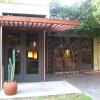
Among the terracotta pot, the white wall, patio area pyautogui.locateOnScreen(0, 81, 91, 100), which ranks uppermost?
the white wall

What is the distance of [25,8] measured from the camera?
11641 millimetres

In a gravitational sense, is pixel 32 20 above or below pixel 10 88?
above

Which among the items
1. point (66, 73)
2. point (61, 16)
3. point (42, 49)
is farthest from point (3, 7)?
point (66, 73)

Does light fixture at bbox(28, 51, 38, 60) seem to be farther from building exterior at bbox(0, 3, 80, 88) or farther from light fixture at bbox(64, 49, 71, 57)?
light fixture at bbox(64, 49, 71, 57)

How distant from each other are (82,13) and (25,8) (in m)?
3.52

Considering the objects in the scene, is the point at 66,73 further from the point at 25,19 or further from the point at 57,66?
the point at 25,19

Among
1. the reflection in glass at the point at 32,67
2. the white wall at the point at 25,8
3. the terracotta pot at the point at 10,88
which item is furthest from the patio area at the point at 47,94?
the white wall at the point at 25,8

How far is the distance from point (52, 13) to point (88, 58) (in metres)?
4.77

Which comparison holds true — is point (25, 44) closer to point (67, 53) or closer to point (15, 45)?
point (15, 45)

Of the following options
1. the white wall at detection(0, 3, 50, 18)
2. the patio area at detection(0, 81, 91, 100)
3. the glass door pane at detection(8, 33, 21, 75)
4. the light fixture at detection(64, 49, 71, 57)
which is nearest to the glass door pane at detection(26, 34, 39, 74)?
the glass door pane at detection(8, 33, 21, 75)

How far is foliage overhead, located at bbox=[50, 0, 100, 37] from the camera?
1293cm

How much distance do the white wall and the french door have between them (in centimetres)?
110

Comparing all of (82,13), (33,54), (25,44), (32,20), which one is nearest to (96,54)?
(82,13)

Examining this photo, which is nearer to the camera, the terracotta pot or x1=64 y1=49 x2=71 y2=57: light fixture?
the terracotta pot
